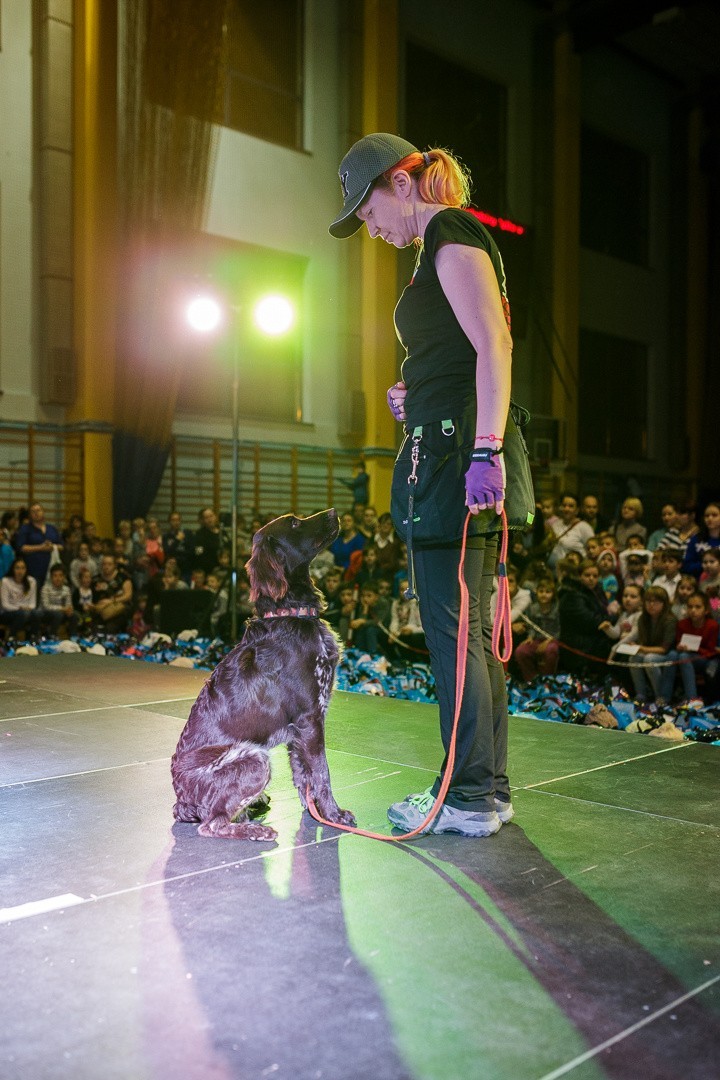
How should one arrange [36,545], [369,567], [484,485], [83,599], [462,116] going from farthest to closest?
[462,116] → [36,545] → [83,599] → [369,567] → [484,485]

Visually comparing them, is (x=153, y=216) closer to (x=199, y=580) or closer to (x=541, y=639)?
(x=199, y=580)

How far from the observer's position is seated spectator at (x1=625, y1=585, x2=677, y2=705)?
633 centimetres

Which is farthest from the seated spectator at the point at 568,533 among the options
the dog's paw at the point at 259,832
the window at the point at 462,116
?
the window at the point at 462,116

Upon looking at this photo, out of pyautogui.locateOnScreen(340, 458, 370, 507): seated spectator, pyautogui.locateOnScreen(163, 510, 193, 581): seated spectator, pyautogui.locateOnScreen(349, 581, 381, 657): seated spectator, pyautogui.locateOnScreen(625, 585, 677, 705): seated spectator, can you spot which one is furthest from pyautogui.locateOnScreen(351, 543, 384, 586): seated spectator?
pyautogui.locateOnScreen(340, 458, 370, 507): seated spectator

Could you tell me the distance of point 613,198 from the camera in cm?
1847

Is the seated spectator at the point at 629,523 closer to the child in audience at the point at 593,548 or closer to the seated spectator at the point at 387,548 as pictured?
the child in audience at the point at 593,548

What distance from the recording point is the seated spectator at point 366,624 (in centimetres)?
820

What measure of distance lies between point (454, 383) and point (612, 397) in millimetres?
16481

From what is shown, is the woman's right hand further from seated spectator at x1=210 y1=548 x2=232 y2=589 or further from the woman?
seated spectator at x1=210 y1=548 x2=232 y2=589

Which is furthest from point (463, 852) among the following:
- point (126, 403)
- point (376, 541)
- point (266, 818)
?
point (126, 403)

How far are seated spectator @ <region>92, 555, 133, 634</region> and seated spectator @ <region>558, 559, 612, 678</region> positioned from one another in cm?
460

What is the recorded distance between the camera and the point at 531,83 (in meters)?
16.9

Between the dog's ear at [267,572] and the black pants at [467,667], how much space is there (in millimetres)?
369

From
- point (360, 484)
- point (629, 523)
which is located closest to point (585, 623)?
point (629, 523)
